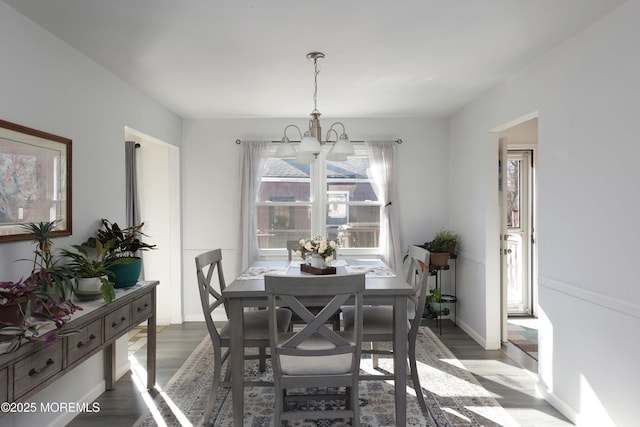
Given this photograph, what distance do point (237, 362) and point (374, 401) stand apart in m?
1.08

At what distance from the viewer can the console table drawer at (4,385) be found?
5.34 ft

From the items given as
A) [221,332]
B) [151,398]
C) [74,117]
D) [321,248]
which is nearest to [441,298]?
[321,248]

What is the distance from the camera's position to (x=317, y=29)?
8.00 ft

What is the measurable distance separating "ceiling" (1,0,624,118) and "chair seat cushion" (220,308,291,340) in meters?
1.89

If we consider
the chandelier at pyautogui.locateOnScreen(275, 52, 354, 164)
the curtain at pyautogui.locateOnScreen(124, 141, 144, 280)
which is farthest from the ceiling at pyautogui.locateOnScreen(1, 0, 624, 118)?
the curtain at pyautogui.locateOnScreen(124, 141, 144, 280)

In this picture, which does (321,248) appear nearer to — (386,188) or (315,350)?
(315,350)

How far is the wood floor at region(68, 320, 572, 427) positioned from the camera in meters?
2.67

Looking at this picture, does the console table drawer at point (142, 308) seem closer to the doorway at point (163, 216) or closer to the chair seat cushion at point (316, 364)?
the chair seat cushion at point (316, 364)

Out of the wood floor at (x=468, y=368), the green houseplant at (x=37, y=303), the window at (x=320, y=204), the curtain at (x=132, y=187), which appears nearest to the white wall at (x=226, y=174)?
the window at (x=320, y=204)

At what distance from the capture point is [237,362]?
→ 2.49 metres

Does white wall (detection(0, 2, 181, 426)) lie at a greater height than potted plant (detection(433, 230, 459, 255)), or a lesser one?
greater

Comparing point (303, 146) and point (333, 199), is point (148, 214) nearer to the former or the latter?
point (333, 199)

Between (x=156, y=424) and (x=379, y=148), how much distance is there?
11.9 ft

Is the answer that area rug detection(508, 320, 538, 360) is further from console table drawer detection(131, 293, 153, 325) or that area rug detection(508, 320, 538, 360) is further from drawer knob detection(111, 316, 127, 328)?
drawer knob detection(111, 316, 127, 328)
